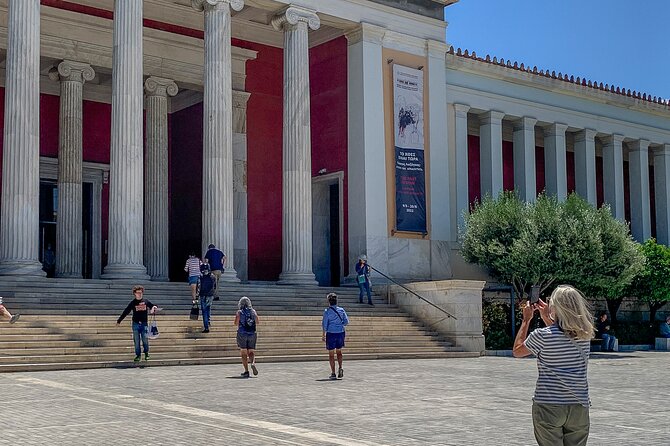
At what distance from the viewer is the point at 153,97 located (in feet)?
98.7

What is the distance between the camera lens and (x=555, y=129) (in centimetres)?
3616

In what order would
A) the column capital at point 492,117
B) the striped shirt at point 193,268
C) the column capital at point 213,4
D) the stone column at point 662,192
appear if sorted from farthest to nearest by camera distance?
the stone column at point 662,192 → the column capital at point 492,117 → the column capital at point 213,4 → the striped shirt at point 193,268

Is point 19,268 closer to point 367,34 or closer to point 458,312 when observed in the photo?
point 458,312

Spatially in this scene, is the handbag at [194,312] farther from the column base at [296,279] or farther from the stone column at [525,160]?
the stone column at [525,160]

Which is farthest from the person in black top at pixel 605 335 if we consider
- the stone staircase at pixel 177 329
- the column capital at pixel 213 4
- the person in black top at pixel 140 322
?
the person in black top at pixel 140 322

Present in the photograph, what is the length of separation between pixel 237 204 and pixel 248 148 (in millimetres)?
2165

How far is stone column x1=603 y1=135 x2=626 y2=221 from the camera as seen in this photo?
37906 mm

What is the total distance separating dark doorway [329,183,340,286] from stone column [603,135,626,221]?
40.9ft

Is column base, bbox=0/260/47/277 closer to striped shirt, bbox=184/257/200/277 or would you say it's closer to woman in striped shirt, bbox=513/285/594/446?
striped shirt, bbox=184/257/200/277

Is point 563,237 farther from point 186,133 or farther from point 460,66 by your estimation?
point 186,133

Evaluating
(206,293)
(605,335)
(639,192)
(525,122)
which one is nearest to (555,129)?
(525,122)

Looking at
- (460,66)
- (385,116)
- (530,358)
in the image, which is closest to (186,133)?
(385,116)

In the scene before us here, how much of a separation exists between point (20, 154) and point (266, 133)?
11.3m

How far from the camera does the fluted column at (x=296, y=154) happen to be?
89.5ft
